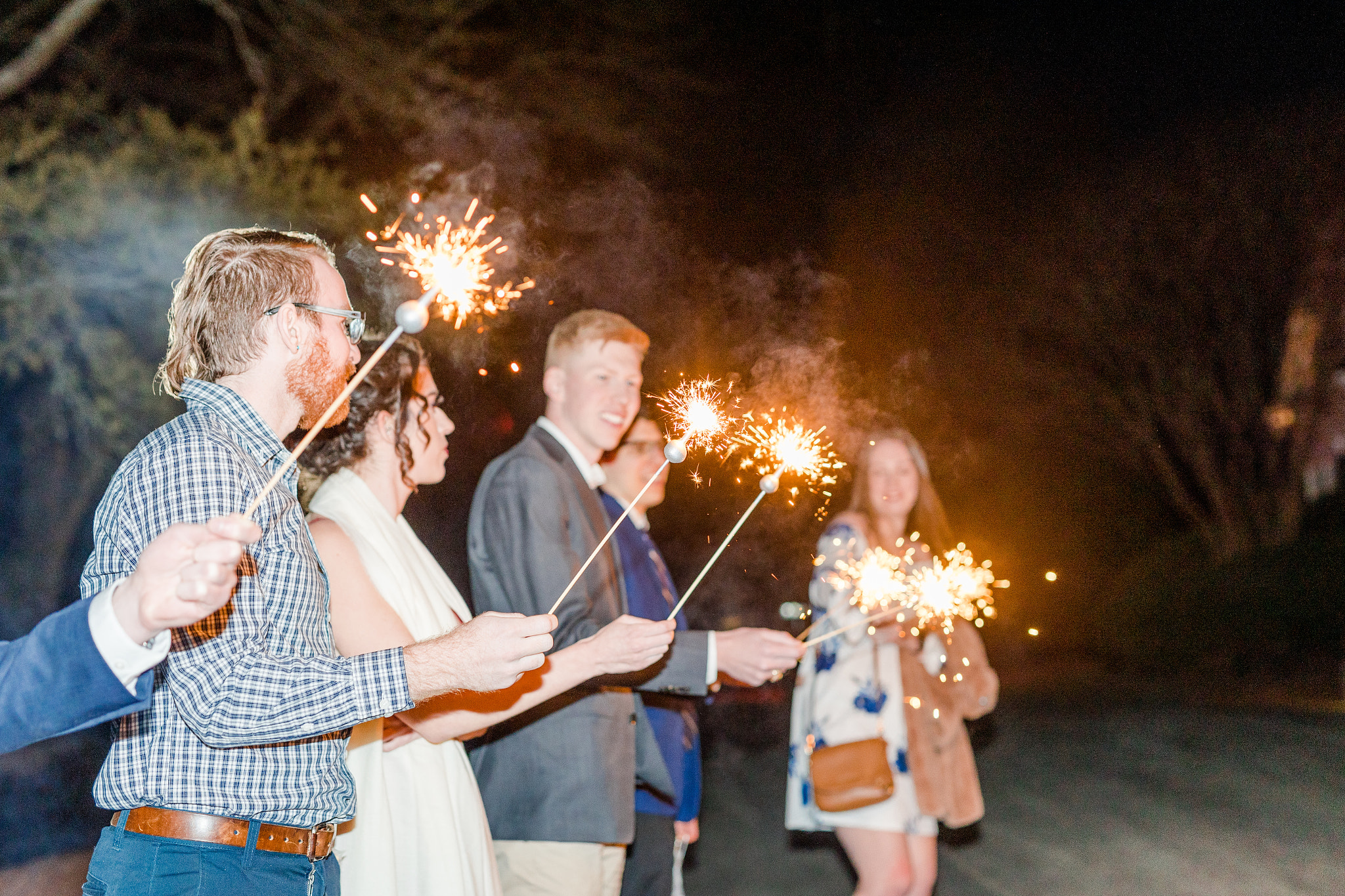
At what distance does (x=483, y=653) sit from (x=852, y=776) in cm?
210

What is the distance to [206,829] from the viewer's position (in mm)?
1509

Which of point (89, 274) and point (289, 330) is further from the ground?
point (89, 274)

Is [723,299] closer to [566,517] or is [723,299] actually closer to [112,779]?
[566,517]

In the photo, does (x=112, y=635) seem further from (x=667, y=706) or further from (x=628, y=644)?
(x=667, y=706)

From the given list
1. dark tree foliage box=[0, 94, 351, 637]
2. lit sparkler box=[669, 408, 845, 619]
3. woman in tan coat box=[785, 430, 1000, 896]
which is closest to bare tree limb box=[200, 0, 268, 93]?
dark tree foliage box=[0, 94, 351, 637]

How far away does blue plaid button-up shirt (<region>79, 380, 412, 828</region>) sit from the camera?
1421mm

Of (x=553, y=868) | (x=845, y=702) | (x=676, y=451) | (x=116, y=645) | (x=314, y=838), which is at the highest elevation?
(x=676, y=451)

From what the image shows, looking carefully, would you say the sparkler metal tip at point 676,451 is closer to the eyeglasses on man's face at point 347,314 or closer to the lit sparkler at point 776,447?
the lit sparkler at point 776,447

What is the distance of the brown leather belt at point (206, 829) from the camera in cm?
149

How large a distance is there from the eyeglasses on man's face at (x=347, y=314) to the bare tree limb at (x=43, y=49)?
511 cm

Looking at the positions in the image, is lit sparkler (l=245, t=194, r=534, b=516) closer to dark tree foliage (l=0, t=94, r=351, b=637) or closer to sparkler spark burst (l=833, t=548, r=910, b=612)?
sparkler spark burst (l=833, t=548, r=910, b=612)

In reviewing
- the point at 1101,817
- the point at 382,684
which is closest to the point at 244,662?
the point at 382,684

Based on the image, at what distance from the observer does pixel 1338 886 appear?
4781 millimetres

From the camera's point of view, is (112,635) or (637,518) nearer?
(112,635)
